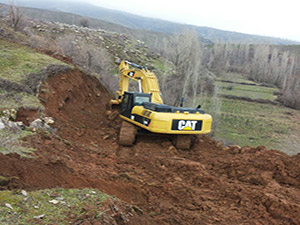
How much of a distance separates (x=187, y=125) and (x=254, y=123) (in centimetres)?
2324

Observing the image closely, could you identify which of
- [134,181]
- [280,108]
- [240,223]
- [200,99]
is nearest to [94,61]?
[200,99]

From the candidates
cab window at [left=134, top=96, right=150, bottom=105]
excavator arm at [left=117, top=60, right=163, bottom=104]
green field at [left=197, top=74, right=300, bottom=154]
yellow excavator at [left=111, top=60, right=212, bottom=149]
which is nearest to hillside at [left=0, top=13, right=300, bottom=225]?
yellow excavator at [left=111, top=60, right=212, bottom=149]

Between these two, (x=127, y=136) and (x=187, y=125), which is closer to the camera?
(x=187, y=125)

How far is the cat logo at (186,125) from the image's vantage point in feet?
29.4

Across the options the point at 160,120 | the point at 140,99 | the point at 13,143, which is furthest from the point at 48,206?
the point at 140,99

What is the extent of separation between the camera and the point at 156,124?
28.9 ft

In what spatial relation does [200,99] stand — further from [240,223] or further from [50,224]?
[50,224]

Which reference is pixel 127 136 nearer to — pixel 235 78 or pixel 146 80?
pixel 146 80

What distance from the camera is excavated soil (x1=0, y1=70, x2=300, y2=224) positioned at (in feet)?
17.2

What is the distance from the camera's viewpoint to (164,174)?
7.36 metres

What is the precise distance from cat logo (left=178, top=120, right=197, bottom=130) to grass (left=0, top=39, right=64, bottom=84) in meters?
5.28

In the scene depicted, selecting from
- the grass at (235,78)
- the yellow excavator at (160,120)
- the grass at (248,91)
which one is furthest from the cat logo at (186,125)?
the grass at (235,78)

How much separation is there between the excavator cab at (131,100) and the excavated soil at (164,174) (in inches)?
35.9

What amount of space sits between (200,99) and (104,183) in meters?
24.2
